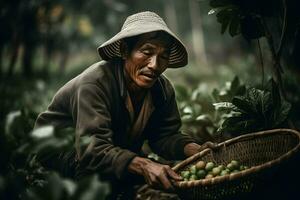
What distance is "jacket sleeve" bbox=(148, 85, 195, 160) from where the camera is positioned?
3670 millimetres

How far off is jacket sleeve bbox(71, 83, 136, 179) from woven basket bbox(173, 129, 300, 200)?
440 millimetres

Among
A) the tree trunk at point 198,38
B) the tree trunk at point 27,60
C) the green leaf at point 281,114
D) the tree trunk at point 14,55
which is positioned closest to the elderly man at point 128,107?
the green leaf at point 281,114

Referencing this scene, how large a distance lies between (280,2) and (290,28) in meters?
0.24

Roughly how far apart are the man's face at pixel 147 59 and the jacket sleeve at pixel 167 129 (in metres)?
0.47

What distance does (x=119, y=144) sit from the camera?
3.50 meters

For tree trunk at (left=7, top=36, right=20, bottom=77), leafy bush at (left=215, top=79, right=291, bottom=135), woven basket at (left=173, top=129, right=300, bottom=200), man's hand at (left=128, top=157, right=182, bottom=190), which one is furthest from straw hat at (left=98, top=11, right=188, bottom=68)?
tree trunk at (left=7, top=36, right=20, bottom=77)

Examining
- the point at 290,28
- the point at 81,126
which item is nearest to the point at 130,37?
the point at 81,126

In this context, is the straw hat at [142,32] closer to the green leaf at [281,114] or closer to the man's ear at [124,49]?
the man's ear at [124,49]

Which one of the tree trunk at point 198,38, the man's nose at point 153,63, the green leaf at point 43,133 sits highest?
the man's nose at point 153,63

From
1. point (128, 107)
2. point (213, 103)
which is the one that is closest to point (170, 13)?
point (213, 103)

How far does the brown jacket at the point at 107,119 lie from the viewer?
2.95 metres

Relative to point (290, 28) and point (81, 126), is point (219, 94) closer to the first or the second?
point (290, 28)

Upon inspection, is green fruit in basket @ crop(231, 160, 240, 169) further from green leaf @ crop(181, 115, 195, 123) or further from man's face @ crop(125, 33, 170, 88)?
green leaf @ crop(181, 115, 195, 123)

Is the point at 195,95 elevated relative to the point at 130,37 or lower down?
lower down
